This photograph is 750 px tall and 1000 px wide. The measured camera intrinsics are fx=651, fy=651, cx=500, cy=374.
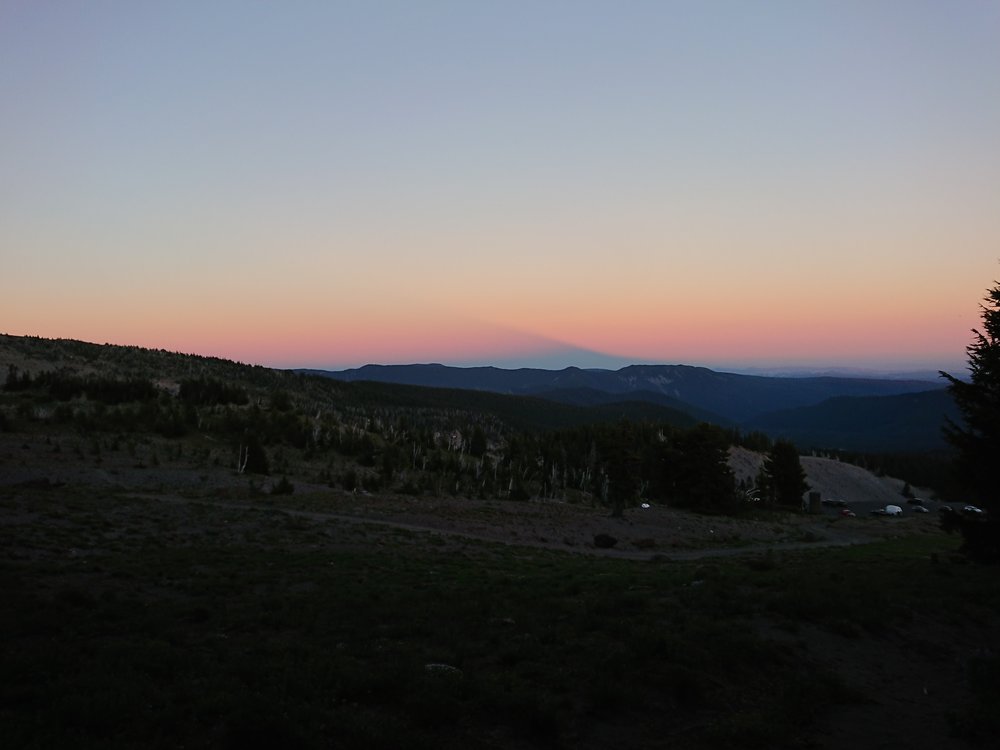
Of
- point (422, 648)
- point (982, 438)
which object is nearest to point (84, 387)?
point (422, 648)

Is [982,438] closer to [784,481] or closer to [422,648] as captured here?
[422,648]

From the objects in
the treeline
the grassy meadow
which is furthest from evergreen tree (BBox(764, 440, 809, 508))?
the treeline

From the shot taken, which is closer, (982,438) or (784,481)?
(982,438)

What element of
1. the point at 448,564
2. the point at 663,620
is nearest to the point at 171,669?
the point at 663,620

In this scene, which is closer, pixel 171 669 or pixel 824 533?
pixel 171 669

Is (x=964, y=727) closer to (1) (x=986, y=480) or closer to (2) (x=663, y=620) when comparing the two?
(2) (x=663, y=620)

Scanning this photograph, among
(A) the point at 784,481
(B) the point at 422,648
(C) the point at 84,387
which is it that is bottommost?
(A) the point at 784,481

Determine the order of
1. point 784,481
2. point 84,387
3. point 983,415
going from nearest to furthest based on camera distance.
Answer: point 983,415 < point 84,387 < point 784,481

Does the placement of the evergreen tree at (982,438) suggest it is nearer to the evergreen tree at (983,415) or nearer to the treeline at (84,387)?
the evergreen tree at (983,415)

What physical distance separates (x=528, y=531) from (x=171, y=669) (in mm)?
32720

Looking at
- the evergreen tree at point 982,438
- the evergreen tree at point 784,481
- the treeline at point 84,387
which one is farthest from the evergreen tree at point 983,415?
the treeline at point 84,387

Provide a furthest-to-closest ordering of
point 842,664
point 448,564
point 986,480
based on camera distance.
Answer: point 448,564, point 986,480, point 842,664

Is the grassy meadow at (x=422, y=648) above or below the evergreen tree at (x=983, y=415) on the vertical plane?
below

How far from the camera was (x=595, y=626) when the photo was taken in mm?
13258
